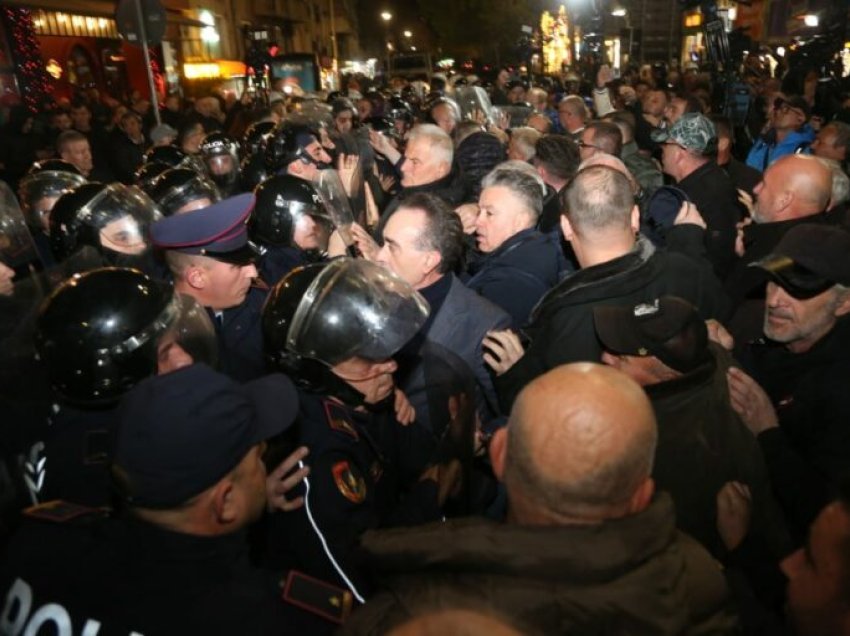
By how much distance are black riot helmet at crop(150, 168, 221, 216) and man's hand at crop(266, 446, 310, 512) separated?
3.09 metres

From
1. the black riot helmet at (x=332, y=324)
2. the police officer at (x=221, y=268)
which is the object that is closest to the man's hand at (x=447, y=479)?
the black riot helmet at (x=332, y=324)

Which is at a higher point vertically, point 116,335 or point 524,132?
point 524,132

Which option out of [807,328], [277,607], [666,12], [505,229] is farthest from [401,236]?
[666,12]

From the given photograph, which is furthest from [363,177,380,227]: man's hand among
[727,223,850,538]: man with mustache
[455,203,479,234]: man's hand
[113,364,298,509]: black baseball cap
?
[113,364,298,509]: black baseball cap

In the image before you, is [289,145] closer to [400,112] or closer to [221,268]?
[221,268]

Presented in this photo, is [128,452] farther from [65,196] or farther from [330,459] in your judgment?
[65,196]

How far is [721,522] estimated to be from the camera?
1956 millimetres

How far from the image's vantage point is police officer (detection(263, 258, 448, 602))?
1939mm

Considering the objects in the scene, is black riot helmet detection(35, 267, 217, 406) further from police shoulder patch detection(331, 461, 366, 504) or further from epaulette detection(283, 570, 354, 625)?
epaulette detection(283, 570, 354, 625)

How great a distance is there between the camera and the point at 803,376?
255 centimetres

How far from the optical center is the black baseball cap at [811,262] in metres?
2.52

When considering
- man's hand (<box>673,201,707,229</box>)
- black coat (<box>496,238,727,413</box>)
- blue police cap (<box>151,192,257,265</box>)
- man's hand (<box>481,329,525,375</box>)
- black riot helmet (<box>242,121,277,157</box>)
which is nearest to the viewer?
black coat (<box>496,238,727,413</box>)

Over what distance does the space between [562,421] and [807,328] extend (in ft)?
5.92

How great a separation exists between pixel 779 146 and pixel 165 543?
23.2 feet
